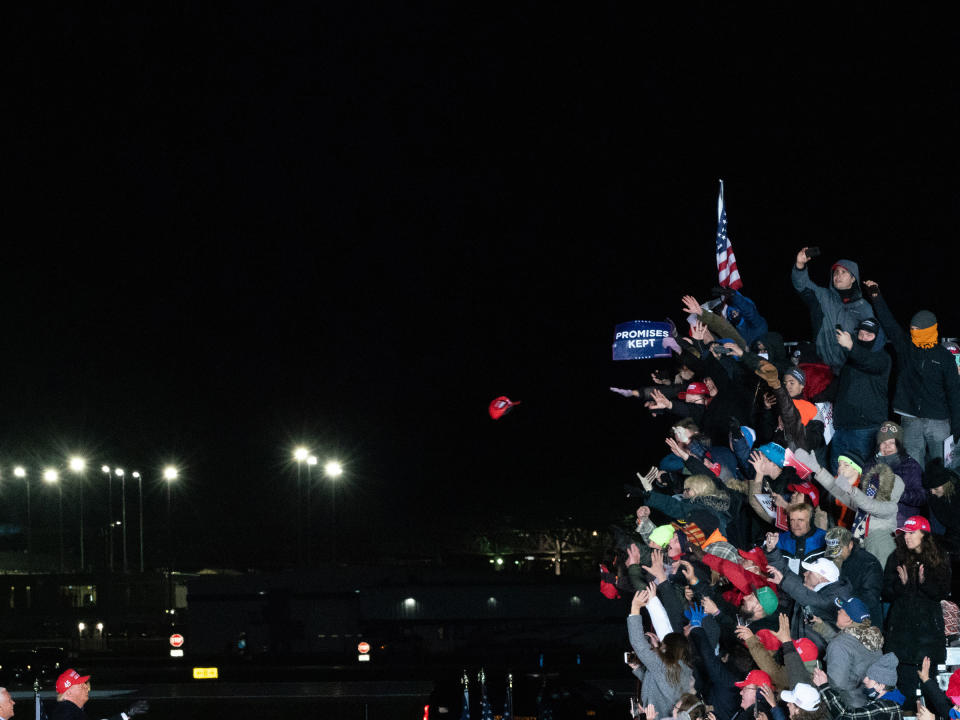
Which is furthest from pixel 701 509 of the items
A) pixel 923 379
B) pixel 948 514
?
pixel 923 379

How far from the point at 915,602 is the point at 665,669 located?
6.93ft

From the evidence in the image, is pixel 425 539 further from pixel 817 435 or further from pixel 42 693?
pixel 817 435

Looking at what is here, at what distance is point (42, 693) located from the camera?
3114cm

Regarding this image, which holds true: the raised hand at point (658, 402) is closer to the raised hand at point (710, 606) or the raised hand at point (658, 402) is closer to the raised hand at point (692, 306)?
the raised hand at point (692, 306)

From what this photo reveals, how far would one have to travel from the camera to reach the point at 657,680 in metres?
9.84

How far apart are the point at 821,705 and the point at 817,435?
4162 millimetres

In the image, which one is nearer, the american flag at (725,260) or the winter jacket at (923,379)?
the winter jacket at (923,379)

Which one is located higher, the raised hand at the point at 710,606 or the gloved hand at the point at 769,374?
the gloved hand at the point at 769,374

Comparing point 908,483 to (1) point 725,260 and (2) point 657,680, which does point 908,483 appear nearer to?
(2) point 657,680

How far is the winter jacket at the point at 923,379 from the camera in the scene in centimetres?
1158

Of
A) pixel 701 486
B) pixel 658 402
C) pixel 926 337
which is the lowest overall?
pixel 701 486

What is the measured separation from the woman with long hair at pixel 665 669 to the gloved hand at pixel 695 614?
1.37ft

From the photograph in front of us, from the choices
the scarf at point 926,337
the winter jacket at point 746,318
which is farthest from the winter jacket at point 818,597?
the winter jacket at point 746,318

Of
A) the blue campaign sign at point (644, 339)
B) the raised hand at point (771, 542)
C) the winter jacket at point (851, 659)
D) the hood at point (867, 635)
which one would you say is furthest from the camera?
the blue campaign sign at point (644, 339)
